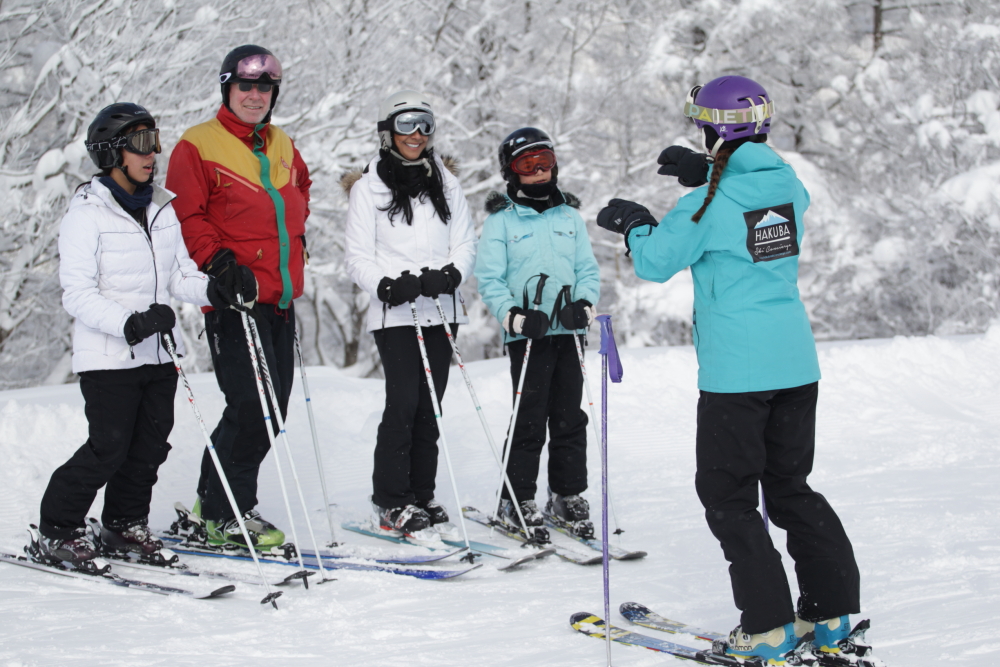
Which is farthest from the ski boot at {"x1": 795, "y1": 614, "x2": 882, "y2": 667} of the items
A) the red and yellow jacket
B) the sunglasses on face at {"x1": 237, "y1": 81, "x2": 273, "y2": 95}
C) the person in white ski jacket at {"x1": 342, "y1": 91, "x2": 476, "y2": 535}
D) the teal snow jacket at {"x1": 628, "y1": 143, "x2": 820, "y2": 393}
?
the sunglasses on face at {"x1": 237, "y1": 81, "x2": 273, "y2": 95}

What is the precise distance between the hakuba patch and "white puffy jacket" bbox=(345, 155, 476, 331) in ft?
5.73

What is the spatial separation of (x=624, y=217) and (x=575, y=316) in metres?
1.11

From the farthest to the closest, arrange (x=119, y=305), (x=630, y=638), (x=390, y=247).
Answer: (x=390, y=247) < (x=119, y=305) < (x=630, y=638)

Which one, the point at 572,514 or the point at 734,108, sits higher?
the point at 734,108

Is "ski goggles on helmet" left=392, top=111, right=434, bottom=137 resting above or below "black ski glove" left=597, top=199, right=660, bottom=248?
Answer: above

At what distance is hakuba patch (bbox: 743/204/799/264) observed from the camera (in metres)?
2.73

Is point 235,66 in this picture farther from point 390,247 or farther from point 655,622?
point 655,622

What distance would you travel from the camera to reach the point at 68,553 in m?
3.62

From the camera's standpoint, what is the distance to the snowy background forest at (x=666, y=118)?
10867 mm

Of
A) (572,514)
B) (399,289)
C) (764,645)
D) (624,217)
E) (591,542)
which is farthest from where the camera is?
(572,514)

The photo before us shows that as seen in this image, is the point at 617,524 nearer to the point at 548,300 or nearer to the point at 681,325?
the point at 548,300

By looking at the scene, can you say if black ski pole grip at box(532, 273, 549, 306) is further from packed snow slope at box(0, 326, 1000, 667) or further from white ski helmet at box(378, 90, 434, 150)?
packed snow slope at box(0, 326, 1000, 667)

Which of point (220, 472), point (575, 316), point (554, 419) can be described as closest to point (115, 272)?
point (220, 472)

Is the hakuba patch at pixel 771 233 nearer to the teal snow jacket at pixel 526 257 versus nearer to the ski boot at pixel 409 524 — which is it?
the teal snow jacket at pixel 526 257
